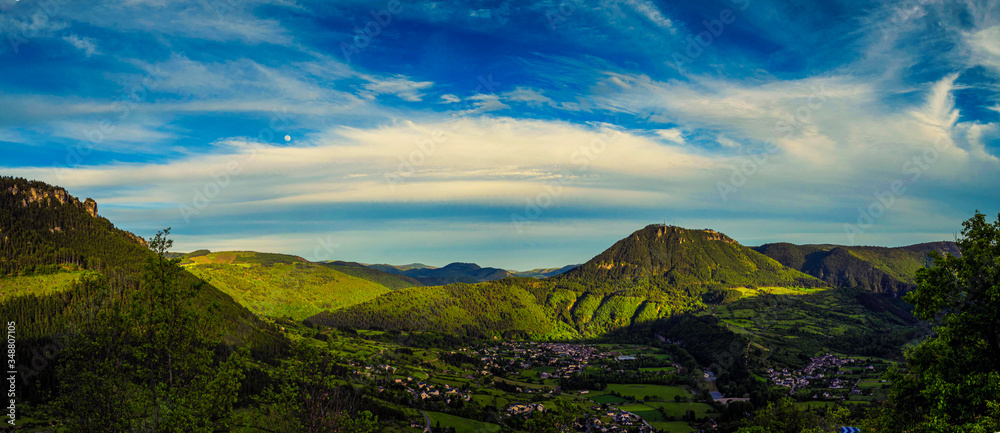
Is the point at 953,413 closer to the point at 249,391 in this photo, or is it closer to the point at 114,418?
the point at 114,418

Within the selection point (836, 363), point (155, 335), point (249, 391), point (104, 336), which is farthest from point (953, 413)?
point (836, 363)

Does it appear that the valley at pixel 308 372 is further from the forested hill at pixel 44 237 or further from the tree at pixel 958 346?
the tree at pixel 958 346

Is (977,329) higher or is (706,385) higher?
(977,329)

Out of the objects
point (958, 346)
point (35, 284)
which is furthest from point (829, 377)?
point (35, 284)

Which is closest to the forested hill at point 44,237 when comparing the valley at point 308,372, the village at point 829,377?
the valley at point 308,372

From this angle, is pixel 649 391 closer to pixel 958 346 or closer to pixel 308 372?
pixel 958 346

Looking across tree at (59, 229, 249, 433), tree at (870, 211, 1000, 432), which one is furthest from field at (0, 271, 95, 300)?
tree at (870, 211, 1000, 432)
